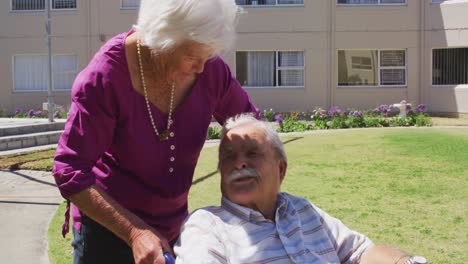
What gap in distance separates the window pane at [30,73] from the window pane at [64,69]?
37 centimetres

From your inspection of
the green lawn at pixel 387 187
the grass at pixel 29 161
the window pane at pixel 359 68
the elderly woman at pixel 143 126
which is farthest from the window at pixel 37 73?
the elderly woman at pixel 143 126

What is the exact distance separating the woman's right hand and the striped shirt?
0.38ft

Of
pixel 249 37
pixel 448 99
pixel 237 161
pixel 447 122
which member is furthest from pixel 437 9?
pixel 237 161

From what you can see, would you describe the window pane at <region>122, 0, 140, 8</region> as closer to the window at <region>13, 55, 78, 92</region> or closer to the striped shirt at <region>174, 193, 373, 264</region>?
the window at <region>13, 55, 78, 92</region>

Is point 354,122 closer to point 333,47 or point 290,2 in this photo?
point 333,47

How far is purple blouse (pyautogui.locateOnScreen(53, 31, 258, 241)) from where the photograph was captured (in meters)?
2.15

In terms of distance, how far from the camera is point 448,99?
65.3ft

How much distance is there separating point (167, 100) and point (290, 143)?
956 centimetres

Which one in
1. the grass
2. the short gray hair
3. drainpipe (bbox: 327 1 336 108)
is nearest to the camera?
the short gray hair

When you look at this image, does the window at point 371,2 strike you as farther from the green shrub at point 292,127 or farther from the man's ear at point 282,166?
the man's ear at point 282,166

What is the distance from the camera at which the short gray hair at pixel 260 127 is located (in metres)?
2.62

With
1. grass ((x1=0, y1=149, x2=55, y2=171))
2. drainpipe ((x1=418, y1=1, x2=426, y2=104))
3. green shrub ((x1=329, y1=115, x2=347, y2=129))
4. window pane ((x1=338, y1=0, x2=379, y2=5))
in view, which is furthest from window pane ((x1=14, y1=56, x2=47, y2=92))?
drainpipe ((x1=418, y1=1, x2=426, y2=104))

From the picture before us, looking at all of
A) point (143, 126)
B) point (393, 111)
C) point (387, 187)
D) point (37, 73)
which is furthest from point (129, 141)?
point (37, 73)

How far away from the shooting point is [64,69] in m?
21.5
